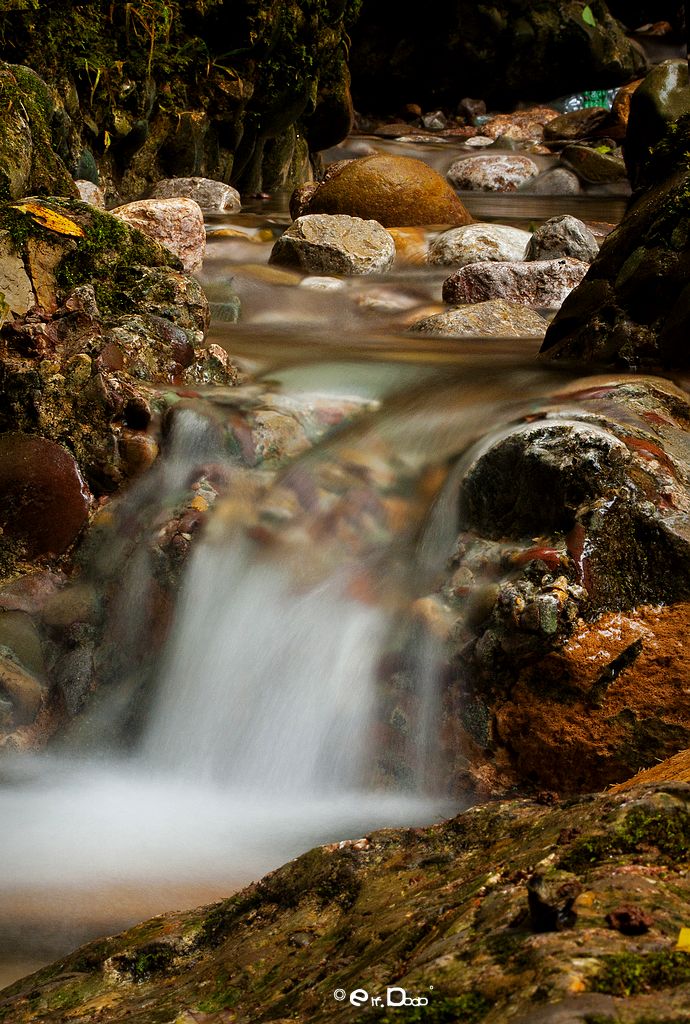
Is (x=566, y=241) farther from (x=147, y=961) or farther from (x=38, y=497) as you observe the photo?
(x=147, y=961)

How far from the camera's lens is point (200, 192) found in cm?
1107

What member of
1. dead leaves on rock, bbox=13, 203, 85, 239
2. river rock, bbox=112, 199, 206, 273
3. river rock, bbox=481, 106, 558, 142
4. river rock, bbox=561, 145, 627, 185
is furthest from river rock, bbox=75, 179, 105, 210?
→ river rock, bbox=481, 106, 558, 142

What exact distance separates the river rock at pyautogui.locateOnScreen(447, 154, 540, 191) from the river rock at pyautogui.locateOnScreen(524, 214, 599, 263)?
7.87 m

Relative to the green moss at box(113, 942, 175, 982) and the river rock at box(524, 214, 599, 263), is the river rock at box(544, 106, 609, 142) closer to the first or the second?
the river rock at box(524, 214, 599, 263)

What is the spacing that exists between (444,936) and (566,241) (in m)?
8.02

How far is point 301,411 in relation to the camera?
4.27 metres

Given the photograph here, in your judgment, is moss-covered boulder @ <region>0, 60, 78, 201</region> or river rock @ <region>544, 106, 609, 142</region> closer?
moss-covered boulder @ <region>0, 60, 78, 201</region>

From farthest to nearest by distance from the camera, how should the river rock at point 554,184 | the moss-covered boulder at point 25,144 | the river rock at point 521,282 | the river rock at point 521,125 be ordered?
the river rock at point 521,125 → the river rock at point 554,184 → the river rock at point 521,282 → the moss-covered boulder at point 25,144

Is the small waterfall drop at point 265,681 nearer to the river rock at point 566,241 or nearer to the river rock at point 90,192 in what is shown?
the river rock at point 90,192

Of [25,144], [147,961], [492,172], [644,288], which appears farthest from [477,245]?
[147,961]

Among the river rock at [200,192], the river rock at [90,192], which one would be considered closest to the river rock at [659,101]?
the river rock at [200,192]

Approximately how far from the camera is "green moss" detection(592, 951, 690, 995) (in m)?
0.87

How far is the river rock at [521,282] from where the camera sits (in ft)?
24.3

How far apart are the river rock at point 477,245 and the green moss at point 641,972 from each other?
333 inches
